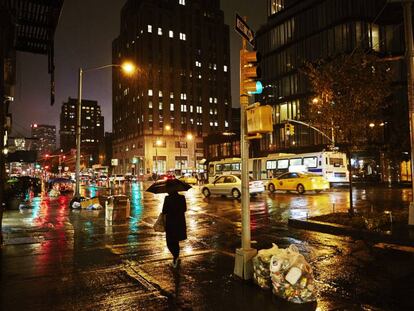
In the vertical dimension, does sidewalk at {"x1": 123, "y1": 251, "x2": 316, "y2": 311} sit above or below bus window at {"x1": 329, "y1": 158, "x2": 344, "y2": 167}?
below

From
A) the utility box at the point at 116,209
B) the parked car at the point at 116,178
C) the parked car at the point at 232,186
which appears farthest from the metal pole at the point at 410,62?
the parked car at the point at 116,178

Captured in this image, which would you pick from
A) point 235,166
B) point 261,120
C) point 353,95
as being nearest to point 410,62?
point 353,95

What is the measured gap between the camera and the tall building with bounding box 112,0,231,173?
105 m

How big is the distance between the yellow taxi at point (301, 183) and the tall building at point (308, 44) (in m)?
19.8

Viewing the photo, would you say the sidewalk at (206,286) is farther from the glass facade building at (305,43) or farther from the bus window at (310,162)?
the glass facade building at (305,43)

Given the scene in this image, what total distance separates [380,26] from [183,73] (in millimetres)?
69472

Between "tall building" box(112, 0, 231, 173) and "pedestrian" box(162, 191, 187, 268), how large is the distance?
9201 centimetres

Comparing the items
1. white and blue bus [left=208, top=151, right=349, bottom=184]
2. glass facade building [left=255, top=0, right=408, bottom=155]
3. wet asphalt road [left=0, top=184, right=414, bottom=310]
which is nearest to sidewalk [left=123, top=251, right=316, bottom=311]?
wet asphalt road [left=0, top=184, right=414, bottom=310]

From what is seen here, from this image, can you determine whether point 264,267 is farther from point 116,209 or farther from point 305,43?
point 305,43

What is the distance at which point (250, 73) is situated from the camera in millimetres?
6480

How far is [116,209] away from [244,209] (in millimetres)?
9250

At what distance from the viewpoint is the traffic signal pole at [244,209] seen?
636 centimetres

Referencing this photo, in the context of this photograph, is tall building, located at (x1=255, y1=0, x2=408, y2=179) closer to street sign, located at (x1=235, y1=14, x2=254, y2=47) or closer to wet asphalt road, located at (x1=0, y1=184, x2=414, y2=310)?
wet asphalt road, located at (x1=0, y1=184, x2=414, y2=310)

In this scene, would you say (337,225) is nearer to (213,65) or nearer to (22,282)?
(22,282)
